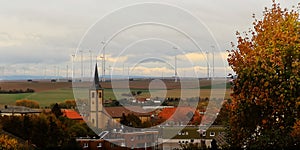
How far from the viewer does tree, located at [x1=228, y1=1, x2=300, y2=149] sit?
10.3 metres

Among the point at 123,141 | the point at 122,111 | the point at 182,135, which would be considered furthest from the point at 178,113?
the point at 123,141

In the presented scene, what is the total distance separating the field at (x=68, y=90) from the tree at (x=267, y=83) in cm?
108

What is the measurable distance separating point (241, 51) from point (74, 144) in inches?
198

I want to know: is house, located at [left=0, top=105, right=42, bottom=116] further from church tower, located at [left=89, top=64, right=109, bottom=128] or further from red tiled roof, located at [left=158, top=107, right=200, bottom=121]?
red tiled roof, located at [left=158, top=107, right=200, bottom=121]

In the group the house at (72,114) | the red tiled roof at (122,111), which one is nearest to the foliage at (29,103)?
the house at (72,114)

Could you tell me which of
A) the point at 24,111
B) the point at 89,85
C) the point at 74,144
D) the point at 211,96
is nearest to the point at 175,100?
the point at 211,96

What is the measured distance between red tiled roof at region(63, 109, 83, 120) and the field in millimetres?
505

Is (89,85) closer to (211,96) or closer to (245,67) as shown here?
(211,96)

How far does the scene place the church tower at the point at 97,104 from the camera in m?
14.2

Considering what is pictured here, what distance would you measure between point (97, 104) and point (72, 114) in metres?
1.78

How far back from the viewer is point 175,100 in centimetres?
1458

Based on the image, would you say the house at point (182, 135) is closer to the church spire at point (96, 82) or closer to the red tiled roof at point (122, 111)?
the red tiled roof at point (122, 111)

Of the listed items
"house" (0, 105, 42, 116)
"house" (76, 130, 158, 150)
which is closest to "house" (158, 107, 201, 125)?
"house" (76, 130, 158, 150)

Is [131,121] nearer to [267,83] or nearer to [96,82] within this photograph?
[96,82]
